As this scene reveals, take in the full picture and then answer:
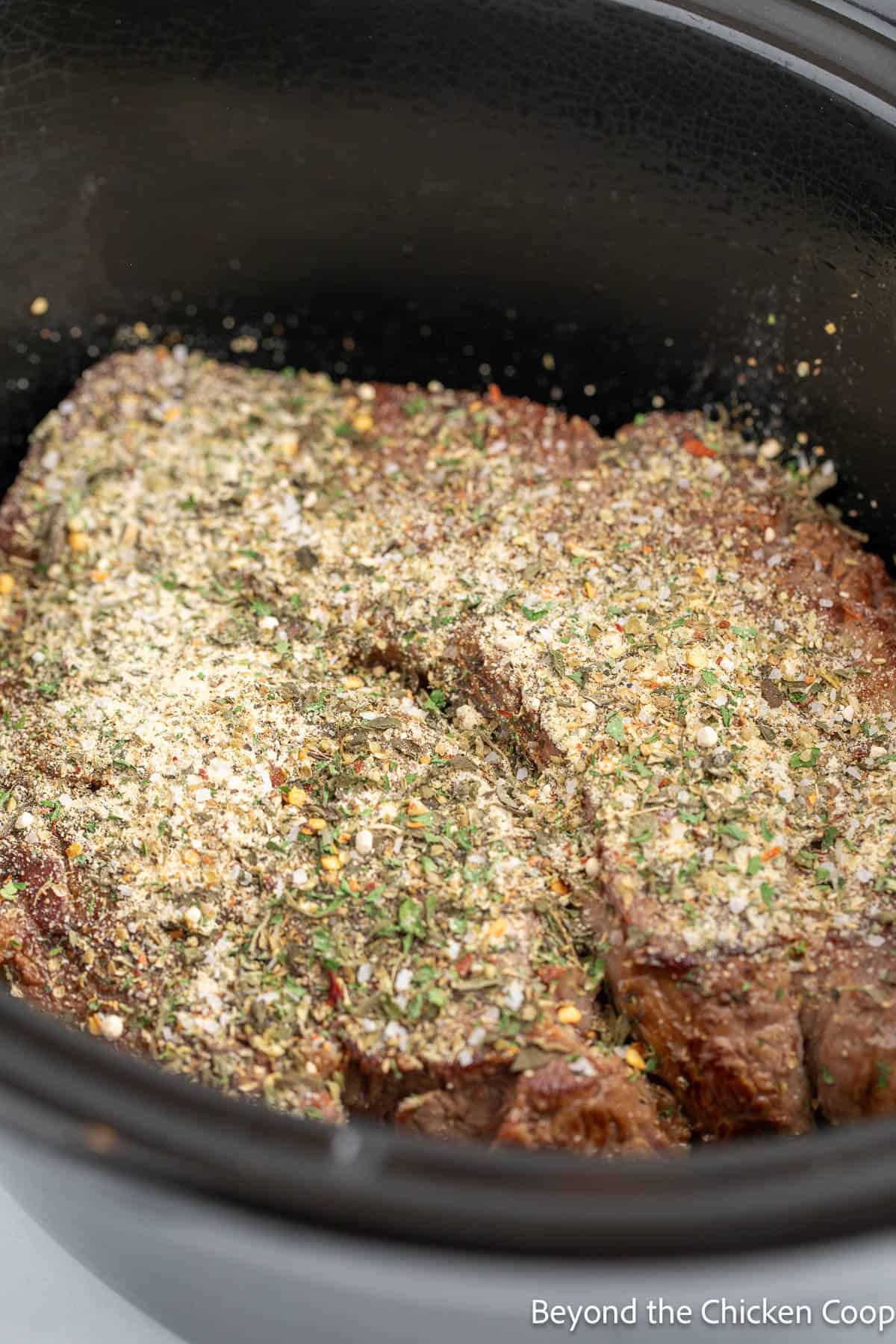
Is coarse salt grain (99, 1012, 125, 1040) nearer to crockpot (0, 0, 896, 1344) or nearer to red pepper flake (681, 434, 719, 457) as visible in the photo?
crockpot (0, 0, 896, 1344)

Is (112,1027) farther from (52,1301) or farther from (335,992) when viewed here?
(52,1301)

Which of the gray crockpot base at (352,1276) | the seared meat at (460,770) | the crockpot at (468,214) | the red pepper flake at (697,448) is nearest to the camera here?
the gray crockpot base at (352,1276)

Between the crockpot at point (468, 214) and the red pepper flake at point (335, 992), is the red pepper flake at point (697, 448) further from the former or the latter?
the red pepper flake at point (335, 992)

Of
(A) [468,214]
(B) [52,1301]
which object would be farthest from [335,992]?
(A) [468,214]

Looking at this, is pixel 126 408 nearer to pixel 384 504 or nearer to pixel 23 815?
pixel 384 504

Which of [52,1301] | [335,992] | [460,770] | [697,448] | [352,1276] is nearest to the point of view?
[352,1276]

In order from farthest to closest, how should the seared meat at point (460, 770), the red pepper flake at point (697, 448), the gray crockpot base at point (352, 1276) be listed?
the red pepper flake at point (697, 448) < the seared meat at point (460, 770) < the gray crockpot base at point (352, 1276)

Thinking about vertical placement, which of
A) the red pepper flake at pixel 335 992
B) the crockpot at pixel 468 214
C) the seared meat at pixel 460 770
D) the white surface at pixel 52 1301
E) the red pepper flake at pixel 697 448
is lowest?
the white surface at pixel 52 1301

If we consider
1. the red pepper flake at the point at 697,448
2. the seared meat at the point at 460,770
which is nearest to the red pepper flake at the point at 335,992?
the seared meat at the point at 460,770
